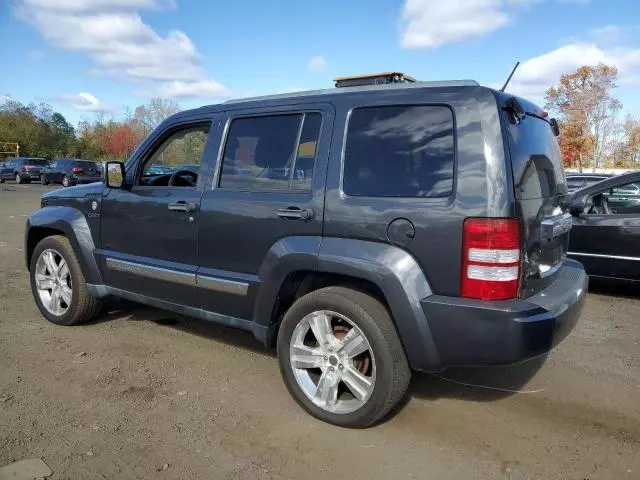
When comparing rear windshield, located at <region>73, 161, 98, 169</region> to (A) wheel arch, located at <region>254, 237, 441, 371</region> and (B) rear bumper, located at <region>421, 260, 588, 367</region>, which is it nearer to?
(A) wheel arch, located at <region>254, 237, 441, 371</region>

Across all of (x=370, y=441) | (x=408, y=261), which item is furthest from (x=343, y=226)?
(x=370, y=441)

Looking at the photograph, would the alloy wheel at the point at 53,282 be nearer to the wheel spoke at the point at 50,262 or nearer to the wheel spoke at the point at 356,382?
the wheel spoke at the point at 50,262

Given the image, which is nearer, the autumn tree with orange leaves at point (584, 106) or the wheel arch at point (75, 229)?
the wheel arch at point (75, 229)

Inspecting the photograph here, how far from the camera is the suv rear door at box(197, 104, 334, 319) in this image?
132 inches

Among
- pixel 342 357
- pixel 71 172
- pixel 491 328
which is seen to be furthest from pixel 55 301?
pixel 71 172

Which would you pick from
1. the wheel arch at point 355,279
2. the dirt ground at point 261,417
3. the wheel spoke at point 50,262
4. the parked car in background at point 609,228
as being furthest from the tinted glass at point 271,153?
the parked car in background at point 609,228

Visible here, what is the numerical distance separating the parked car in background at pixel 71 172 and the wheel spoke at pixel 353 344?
103 feet

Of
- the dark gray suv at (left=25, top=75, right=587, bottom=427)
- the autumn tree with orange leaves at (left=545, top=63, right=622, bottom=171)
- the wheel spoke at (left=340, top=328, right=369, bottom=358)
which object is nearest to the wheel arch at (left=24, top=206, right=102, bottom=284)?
the dark gray suv at (left=25, top=75, right=587, bottom=427)

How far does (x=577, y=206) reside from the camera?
6297 millimetres

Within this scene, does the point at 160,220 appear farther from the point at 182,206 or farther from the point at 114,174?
the point at 114,174

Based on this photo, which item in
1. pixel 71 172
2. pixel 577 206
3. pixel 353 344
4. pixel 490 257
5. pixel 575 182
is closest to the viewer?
pixel 490 257

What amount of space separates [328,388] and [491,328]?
1.08 metres

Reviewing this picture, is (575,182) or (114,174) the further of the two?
(575,182)

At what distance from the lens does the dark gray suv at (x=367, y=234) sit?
2.80 m
